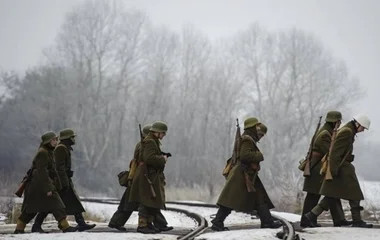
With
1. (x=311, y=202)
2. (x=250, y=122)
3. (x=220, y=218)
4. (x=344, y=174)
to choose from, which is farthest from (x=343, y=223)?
(x=250, y=122)

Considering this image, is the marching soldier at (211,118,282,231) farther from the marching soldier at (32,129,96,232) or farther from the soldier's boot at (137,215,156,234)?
the marching soldier at (32,129,96,232)

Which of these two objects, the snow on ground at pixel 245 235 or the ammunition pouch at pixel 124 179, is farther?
the ammunition pouch at pixel 124 179

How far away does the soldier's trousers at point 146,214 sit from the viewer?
12672 mm

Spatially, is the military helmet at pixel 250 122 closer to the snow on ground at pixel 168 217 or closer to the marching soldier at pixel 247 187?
the marching soldier at pixel 247 187

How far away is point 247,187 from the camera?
1218cm

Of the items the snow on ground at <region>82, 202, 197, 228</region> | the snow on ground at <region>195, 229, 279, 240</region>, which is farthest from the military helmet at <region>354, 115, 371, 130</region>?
the snow on ground at <region>82, 202, 197, 228</region>

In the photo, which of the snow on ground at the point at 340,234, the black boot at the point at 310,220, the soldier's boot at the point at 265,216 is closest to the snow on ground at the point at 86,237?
the soldier's boot at the point at 265,216

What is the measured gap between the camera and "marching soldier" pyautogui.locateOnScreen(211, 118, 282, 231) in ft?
40.1

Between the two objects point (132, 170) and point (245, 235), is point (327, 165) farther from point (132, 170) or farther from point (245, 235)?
point (132, 170)

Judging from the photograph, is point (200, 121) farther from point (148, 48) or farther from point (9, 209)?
point (9, 209)

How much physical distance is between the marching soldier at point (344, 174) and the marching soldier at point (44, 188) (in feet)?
15.7

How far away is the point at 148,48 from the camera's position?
6656 cm

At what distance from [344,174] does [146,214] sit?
11.8 feet

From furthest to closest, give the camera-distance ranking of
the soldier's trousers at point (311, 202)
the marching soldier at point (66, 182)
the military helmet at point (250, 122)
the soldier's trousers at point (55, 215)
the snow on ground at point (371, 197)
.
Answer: the snow on ground at point (371, 197), the marching soldier at point (66, 182), the soldier's trousers at point (311, 202), the soldier's trousers at point (55, 215), the military helmet at point (250, 122)
